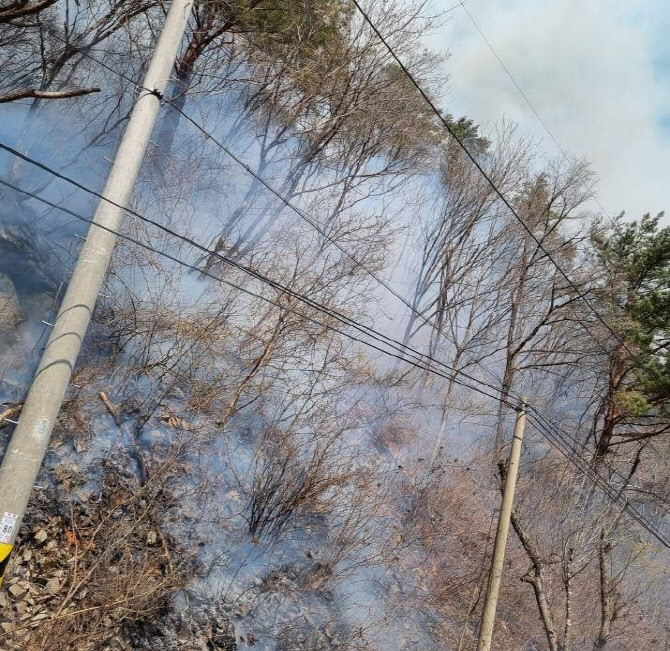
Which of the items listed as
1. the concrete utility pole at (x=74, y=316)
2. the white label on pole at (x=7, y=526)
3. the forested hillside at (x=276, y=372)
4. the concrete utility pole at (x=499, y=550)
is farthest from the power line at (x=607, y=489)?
the white label on pole at (x=7, y=526)

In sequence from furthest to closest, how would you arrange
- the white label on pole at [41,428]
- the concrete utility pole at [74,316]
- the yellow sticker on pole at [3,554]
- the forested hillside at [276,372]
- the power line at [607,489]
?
the power line at [607,489] → the forested hillside at [276,372] → the white label on pole at [41,428] → the concrete utility pole at [74,316] → the yellow sticker on pole at [3,554]

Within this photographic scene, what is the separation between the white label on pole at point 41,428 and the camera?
3.91m

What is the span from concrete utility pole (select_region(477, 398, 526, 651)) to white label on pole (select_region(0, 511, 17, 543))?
6.12 metres

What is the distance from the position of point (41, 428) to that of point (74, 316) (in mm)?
841

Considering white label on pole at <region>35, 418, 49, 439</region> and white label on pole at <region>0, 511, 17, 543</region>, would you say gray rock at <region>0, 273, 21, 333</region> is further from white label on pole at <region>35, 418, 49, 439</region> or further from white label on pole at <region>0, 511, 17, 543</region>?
white label on pole at <region>0, 511, 17, 543</region>

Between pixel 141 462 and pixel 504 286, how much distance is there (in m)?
14.6

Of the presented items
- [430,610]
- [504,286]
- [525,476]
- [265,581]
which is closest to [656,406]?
[525,476]

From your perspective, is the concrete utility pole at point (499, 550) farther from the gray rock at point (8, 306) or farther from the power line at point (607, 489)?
the gray rock at point (8, 306)

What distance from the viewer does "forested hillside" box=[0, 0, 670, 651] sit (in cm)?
675

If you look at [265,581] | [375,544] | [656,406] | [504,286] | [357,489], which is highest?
[504,286]

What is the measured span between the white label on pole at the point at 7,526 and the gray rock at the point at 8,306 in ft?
15.3

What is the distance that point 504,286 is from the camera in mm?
19094

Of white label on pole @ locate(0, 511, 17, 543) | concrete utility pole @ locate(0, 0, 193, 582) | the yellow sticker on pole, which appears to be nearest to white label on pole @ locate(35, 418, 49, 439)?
concrete utility pole @ locate(0, 0, 193, 582)

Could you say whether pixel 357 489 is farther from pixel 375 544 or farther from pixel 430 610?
pixel 430 610
